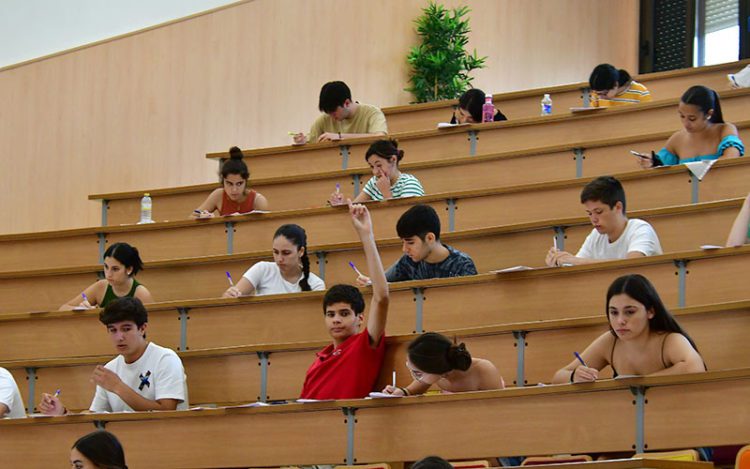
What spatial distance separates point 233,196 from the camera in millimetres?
4586

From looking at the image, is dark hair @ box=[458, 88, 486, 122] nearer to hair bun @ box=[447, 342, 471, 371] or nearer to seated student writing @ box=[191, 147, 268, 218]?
seated student writing @ box=[191, 147, 268, 218]

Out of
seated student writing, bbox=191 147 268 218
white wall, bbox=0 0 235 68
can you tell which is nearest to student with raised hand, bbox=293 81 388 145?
seated student writing, bbox=191 147 268 218

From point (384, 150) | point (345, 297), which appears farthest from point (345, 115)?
point (345, 297)

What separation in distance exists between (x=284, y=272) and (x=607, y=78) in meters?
1.86

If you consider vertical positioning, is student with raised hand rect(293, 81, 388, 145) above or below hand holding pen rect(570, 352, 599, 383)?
above

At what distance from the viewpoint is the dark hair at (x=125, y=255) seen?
3.92 meters

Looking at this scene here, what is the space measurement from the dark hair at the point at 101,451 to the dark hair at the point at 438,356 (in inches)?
28.2

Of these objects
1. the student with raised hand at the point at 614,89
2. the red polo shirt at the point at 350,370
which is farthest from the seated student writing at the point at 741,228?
the student with raised hand at the point at 614,89

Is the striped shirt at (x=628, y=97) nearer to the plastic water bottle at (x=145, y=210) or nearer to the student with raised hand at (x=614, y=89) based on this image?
the student with raised hand at (x=614, y=89)

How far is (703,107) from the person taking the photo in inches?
158

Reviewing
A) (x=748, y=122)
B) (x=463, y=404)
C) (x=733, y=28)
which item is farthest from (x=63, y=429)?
(x=733, y=28)

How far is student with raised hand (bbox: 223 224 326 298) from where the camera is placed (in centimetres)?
380

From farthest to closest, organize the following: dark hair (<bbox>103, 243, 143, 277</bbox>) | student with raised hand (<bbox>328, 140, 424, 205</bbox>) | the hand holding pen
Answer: student with raised hand (<bbox>328, 140, 424, 205</bbox>) → dark hair (<bbox>103, 243, 143, 277</bbox>) → the hand holding pen

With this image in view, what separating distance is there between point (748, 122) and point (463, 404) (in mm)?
2109
